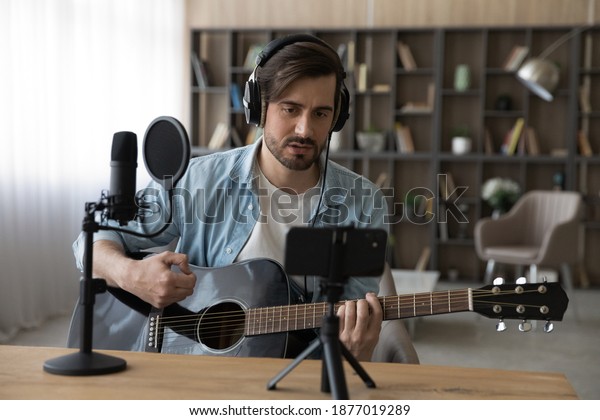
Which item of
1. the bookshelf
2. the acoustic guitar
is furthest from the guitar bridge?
the bookshelf

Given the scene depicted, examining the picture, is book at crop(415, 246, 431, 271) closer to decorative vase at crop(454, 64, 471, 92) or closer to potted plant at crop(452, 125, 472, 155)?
potted plant at crop(452, 125, 472, 155)

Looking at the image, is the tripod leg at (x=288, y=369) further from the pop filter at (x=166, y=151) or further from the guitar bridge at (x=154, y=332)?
the guitar bridge at (x=154, y=332)

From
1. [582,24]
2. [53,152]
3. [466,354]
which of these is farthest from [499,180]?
[53,152]

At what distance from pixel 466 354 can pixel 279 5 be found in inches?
162

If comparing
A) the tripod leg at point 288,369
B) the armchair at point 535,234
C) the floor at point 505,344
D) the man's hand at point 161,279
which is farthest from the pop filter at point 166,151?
the armchair at point 535,234

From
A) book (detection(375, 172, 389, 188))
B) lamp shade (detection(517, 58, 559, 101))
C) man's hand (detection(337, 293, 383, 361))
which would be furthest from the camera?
book (detection(375, 172, 389, 188))

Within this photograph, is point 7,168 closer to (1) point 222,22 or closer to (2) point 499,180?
(1) point 222,22

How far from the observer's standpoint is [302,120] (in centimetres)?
169

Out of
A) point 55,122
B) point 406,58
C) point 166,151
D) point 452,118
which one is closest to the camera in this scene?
point 166,151

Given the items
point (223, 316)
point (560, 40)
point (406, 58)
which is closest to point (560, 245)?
point (560, 40)

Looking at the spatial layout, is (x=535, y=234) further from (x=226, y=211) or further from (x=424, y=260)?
(x=226, y=211)

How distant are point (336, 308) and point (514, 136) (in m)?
5.28

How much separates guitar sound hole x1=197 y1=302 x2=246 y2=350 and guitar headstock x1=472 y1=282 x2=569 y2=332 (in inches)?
20.4

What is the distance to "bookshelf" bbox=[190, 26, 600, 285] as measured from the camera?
20.5 feet
